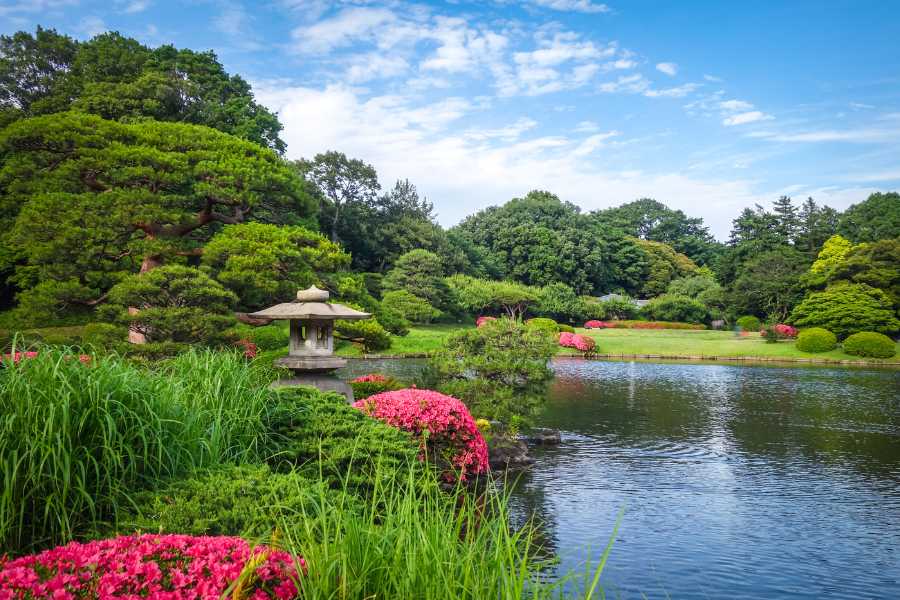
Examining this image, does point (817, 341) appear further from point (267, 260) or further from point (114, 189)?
point (114, 189)

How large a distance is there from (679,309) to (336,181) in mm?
25690

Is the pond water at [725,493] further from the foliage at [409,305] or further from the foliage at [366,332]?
the foliage at [409,305]

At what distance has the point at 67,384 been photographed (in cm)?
365

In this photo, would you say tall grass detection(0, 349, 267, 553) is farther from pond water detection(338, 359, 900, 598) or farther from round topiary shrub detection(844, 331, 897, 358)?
round topiary shrub detection(844, 331, 897, 358)

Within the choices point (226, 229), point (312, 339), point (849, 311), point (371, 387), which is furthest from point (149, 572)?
point (849, 311)

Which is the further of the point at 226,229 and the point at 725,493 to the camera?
the point at 226,229

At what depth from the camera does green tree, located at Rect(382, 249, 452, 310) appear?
1420 inches

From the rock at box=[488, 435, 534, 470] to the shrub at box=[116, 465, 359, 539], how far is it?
227 inches

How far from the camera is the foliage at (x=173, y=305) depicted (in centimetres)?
1100

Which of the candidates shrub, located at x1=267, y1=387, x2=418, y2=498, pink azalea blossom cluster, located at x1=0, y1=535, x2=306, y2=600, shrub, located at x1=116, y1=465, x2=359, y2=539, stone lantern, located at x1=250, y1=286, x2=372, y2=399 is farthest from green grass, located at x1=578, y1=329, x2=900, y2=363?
pink azalea blossom cluster, located at x1=0, y1=535, x2=306, y2=600

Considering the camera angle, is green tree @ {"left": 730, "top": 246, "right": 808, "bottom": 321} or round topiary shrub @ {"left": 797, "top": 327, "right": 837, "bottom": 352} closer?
round topiary shrub @ {"left": 797, "top": 327, "right": 837, "bottom": 352}

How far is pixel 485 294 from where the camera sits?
3931cm

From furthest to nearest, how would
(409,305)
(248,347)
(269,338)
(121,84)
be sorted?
1. (409,305)
2. (121,84)
3. (269,338)
4. (248,347)

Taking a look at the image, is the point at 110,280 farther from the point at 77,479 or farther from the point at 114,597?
the point at 114,597
